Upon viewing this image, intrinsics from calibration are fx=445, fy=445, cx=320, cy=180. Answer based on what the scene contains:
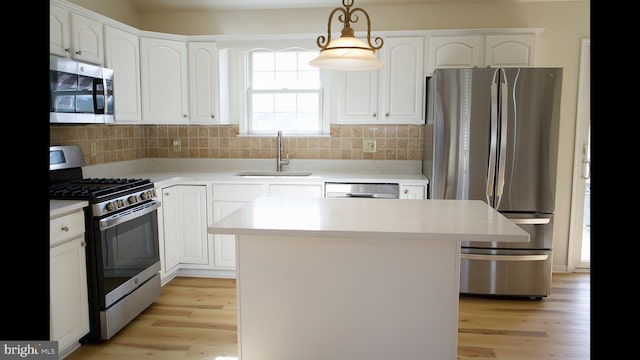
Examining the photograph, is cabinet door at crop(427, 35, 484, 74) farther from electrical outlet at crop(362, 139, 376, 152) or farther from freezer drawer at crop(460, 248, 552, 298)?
freezer drawer at crop(460, 248, 552, 298)

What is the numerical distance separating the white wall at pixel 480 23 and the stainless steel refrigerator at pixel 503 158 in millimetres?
699

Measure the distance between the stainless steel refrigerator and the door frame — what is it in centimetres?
81

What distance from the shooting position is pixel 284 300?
79.7 inches

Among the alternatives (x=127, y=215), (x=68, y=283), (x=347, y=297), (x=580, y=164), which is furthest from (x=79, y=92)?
(x=580, y=164)

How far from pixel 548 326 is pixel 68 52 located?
3.57 m

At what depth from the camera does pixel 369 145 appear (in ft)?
13.5

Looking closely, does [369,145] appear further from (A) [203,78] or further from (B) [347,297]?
(B) [347,297]

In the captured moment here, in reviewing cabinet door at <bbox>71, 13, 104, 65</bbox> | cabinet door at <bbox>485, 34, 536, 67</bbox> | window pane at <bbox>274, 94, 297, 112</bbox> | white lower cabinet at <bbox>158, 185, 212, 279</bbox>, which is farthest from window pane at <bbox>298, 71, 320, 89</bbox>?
cabinet door at <bbox>71, 13, 104, 65</bbox>

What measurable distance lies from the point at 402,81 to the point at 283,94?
3.81 feet

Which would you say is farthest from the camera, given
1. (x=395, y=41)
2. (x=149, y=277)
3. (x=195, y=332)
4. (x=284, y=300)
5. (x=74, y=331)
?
(x=395, y=41)

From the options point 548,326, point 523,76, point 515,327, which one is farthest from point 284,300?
point 523,76

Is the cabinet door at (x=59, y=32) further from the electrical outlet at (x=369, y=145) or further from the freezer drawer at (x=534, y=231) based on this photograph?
the freezer drawer at (x=534, y=231)

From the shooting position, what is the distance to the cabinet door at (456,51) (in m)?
3.61

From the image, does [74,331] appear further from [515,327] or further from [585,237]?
[585,237]
